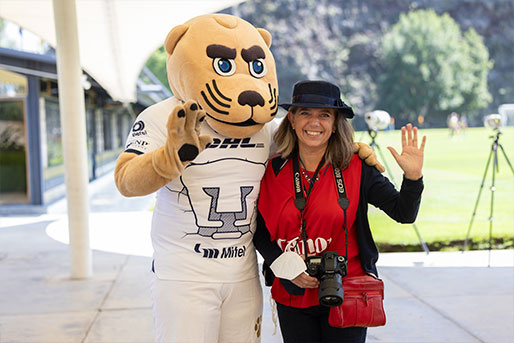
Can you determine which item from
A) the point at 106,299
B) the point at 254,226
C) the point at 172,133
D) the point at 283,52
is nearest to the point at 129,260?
the point at 106,299

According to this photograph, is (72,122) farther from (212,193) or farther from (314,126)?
(314,126)

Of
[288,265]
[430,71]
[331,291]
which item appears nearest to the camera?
[331,291]

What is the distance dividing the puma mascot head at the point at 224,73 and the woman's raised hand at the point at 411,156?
23.8 inches

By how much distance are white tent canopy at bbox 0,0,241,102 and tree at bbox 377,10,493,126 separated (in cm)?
5791

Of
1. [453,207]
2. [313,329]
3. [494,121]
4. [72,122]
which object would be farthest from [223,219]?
[453,207]

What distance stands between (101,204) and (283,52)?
197 ft

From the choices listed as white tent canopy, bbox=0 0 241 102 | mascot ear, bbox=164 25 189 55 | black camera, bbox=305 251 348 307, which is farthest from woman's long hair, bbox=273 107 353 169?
white tent canopy, bbox=0 0 241 102

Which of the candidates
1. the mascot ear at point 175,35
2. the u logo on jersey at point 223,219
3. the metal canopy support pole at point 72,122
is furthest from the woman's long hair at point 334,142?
the metal canopy support pole at point 72,122

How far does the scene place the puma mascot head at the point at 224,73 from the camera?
93.0 inches

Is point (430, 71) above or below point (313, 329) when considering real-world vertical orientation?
above

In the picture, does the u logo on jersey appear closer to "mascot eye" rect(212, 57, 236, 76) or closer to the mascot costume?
the mascot costume

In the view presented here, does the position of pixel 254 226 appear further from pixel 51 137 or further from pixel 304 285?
pixel 51 137

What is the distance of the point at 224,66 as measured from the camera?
2.43 meters

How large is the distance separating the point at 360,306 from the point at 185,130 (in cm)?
103
